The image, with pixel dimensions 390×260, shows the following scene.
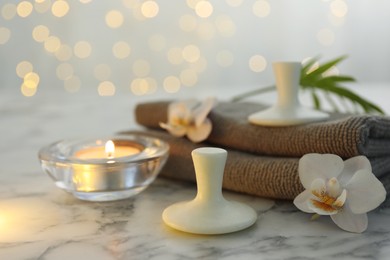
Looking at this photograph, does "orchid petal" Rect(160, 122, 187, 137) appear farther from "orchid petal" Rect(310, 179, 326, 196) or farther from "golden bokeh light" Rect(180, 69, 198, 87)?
"golden bokeh light" Rect(180, 69, 198, 87)

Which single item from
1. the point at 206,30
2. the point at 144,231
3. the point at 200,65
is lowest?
the point at 144,231

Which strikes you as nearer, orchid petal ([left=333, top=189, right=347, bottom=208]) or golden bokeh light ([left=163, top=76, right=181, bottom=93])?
orchid petal ([left=333, top=189, right=347, bottom=208])

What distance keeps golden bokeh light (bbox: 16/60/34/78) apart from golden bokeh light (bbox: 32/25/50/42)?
0.29ft

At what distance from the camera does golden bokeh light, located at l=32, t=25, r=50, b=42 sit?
167 centimetres

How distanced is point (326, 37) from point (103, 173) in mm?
1243

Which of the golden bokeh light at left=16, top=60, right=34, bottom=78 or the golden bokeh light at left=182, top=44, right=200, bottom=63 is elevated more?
the golden bokeh light at left=182, top=44, right=200, bottom=63

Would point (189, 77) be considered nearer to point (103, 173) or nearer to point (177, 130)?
point (177, 130)

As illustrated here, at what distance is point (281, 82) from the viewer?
0.60 m

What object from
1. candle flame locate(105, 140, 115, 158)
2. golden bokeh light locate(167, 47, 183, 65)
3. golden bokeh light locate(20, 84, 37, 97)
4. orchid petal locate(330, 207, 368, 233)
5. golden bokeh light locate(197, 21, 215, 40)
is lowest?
orchid petal locate(330, 207, 368, 233)

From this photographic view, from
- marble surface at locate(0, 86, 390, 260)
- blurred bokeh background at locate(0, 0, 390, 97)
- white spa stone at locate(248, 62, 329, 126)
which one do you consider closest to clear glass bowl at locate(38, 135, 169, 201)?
marble surface at locate(0, 86, 390, 260)

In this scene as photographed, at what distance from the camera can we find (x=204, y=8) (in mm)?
1643

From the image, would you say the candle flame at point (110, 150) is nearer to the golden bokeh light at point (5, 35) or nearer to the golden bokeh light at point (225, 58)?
the golden bokeh light at point (225, 58)

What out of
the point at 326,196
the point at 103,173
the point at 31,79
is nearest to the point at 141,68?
the point at 31,79

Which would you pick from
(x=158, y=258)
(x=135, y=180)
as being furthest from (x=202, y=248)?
(x=135, y=180)
